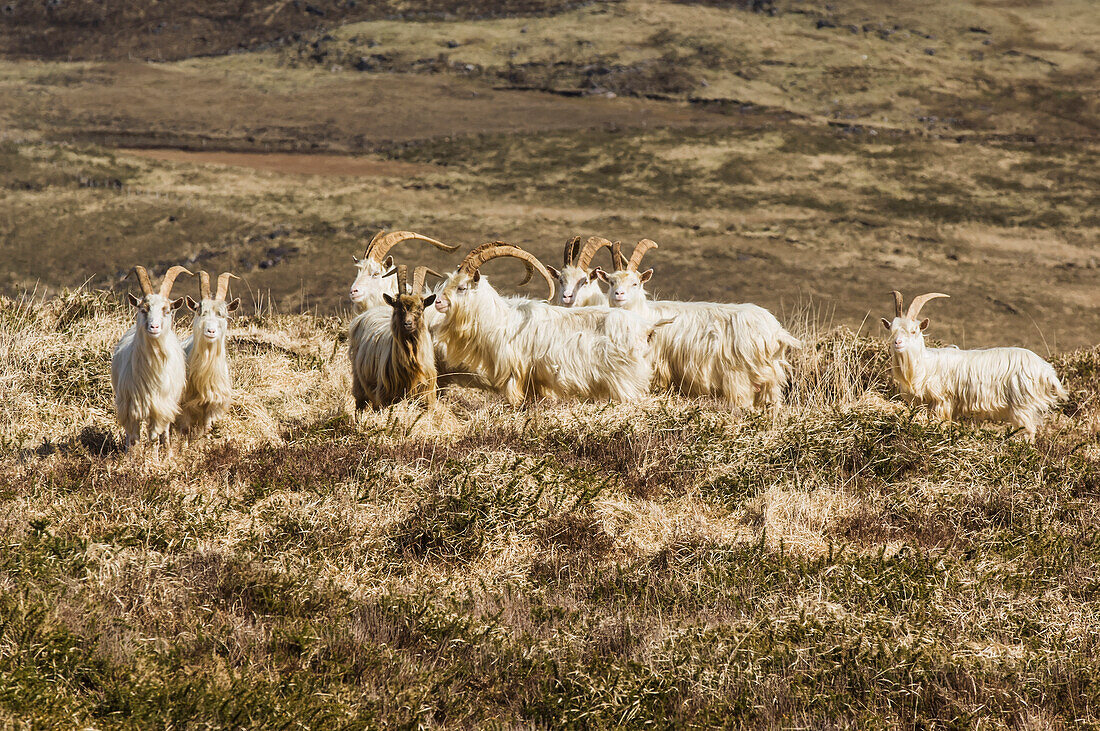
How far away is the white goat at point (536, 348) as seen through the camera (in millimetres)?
9211

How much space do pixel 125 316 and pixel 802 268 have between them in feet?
68.7

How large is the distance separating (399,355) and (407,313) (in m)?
0.44

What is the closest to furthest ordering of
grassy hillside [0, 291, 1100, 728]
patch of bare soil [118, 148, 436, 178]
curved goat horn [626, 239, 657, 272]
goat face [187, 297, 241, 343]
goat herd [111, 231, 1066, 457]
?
grassy hillside [0, 291, 1100, 728], goat face [187, 297, 241, 343], goat herd [111, 231, 1066, 457], curved goat horn [626, 239, 657, 272], patch of bare soil [118, 148, 436, 178]

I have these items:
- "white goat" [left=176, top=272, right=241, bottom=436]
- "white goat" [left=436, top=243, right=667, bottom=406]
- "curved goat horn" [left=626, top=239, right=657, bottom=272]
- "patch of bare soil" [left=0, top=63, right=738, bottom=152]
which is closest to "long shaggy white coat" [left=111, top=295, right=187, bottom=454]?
"white goat" [left=176, top=272, right=241, bottom=436]

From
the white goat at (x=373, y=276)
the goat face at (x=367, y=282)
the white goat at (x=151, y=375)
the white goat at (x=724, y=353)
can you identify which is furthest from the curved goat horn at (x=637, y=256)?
the white goat at (x=151, y=375)

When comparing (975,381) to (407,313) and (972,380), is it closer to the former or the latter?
(972,380)

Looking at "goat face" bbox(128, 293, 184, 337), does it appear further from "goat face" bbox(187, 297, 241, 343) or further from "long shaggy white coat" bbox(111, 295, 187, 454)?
"goat face" bbox(187, 297, 241, 343)

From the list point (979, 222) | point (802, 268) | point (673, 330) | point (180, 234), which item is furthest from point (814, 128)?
point (673, 330)

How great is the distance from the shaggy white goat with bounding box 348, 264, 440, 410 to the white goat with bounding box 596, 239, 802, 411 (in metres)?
2.34

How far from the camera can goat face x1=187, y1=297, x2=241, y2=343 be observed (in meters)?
7.35

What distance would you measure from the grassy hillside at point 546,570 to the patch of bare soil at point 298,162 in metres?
31.0

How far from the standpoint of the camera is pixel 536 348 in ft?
30.5

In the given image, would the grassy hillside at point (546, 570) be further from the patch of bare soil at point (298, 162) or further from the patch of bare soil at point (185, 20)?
the patch of bare soil at point (185, 20)

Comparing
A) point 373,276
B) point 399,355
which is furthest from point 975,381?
point 373,276
